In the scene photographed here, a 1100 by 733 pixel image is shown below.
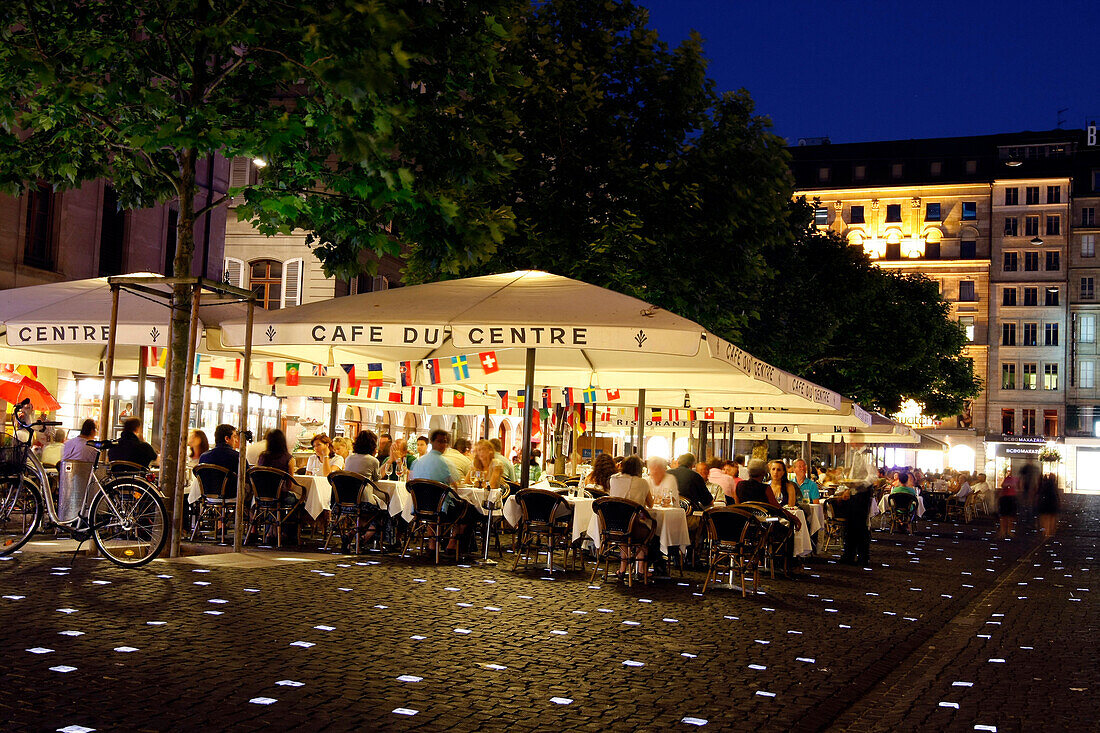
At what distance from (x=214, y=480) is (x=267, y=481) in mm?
753

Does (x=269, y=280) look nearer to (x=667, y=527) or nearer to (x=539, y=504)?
(x=539, y=504)

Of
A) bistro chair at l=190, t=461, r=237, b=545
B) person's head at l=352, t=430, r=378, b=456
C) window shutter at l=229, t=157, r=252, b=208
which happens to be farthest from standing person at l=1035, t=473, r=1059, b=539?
window shutter at l=229, t=157, r=252, b=208

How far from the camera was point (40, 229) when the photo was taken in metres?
25.1

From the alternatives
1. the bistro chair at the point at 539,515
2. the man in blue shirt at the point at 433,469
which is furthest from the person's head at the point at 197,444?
the bistro chair at the point at 539,515

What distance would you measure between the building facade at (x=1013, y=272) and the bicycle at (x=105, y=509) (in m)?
83.9

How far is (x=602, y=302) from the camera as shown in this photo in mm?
12688

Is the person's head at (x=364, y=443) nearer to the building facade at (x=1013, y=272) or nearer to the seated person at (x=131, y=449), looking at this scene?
the seated person at (x=131, y=449)

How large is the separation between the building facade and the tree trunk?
3226 inches

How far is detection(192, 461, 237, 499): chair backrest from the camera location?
13.9m

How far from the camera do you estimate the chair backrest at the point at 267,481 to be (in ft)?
47.5

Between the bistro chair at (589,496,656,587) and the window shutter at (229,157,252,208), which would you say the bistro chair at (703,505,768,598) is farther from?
the window shutter at (229,157,252,208)

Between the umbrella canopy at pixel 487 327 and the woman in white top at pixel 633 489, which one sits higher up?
the umbrella canopy at pixel 487 327

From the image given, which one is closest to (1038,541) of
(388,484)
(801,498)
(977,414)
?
(801,498)

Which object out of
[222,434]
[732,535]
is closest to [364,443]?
[222,434]
